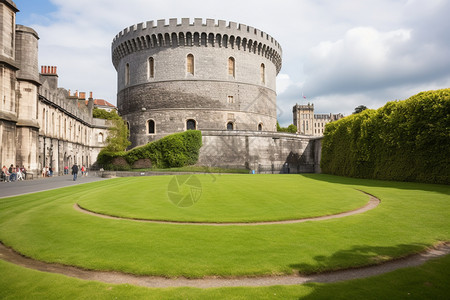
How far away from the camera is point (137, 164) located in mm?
34969

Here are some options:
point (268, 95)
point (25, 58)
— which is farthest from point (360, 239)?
point (268, 95)

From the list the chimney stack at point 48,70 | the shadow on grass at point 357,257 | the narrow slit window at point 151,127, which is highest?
the chimney stack at point 48,70

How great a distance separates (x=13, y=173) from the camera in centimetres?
2177

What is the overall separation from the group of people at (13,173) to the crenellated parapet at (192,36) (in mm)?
25639

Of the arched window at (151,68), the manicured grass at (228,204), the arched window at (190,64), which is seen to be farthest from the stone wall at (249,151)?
the manicured grass at (228,204)

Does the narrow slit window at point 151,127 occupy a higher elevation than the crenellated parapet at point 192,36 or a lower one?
lower

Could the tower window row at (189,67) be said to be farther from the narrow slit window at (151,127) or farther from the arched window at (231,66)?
the narrow slit window at (151,127)

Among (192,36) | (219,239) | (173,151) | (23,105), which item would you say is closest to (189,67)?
(192,36)

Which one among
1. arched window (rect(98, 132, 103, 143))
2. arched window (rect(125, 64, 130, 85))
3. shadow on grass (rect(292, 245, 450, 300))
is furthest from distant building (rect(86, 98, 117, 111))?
shadow on grass (rect(292, 245, 450, 300))

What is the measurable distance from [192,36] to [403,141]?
102ft

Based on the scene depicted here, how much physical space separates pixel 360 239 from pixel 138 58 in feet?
140

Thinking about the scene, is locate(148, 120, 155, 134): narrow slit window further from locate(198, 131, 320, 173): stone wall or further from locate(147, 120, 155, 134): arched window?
locate(198, 131, 320, 173): stone wall

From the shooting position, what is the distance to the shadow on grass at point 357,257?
536cm

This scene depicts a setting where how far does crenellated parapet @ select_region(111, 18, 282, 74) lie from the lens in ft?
133
